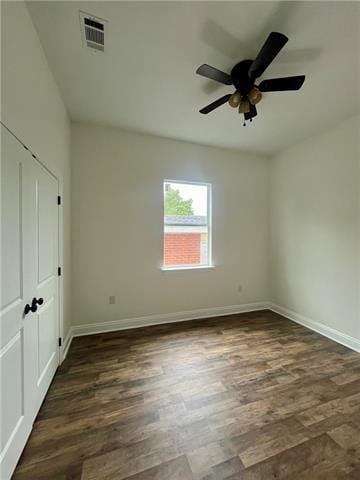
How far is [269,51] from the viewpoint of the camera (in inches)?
59.4

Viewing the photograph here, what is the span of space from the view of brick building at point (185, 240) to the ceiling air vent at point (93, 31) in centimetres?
221

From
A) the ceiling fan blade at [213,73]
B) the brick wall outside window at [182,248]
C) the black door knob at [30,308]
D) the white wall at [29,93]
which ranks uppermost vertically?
the ceiling fan blade at [213,73]

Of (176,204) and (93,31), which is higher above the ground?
(93,31)

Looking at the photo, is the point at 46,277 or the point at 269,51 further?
the point at 46,277

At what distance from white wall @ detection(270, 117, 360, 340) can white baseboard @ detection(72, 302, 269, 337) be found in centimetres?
65

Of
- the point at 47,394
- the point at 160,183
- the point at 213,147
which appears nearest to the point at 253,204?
the point at 213,147

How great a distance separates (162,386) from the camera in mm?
2020

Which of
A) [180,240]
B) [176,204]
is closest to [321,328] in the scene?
[180,240]

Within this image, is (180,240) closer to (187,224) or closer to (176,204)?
(187,224)

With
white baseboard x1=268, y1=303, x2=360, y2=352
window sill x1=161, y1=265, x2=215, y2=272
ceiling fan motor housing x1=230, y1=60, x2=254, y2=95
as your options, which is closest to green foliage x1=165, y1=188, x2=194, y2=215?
window sill x1=161, y1=265, x2=215, y2=272

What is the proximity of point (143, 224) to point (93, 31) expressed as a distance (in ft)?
7.16

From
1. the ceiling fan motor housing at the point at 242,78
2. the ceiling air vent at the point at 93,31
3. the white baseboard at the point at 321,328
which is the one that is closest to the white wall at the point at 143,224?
the white baseboard at the point at 321,328

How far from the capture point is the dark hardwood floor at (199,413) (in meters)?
1.32

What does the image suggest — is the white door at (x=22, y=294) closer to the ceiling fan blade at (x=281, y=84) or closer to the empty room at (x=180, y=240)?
the empty room at (x=180, y=240)
